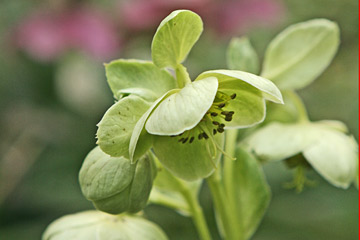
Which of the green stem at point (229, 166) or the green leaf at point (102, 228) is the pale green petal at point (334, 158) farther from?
the green leaf at point (102, 228)

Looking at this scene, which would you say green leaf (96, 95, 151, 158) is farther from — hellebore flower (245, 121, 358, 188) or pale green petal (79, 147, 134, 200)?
hellebore flower (245, 121, 358, 188)

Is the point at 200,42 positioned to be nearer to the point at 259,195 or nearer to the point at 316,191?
the point at 316,191

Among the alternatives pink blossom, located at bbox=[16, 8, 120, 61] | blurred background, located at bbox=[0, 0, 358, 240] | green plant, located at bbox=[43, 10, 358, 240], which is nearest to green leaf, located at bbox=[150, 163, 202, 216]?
green plant, located at bbox=[43, 10, 358, 240]

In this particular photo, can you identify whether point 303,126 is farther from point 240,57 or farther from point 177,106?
point 177,106

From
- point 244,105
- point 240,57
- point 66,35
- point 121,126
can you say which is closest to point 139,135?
point 121,126

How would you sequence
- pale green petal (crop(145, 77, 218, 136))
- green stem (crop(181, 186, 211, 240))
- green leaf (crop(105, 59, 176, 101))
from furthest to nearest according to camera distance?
1. green stem (crop(181, 186, 211, 240))
2. green leaf (crop(105, 59, 176, 101))
3. pale green petal (crop(145, 77, 218, 136))

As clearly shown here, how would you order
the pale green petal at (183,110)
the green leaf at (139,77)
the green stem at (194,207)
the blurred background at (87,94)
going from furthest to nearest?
the blurred background at (87,94), the green stem at (194,207), the green leaf at (139,77), the pale green petal at (183,110)

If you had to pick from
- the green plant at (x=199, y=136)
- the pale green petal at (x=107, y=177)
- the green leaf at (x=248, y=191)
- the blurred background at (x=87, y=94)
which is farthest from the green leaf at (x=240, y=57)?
the blurred background at (x=87, y=94)
